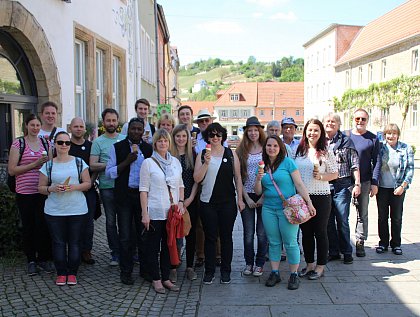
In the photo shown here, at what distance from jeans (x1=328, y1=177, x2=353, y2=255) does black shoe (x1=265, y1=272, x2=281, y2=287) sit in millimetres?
1178

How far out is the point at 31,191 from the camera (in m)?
5.33

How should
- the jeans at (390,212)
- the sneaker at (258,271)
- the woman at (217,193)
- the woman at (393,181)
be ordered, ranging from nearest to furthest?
the woman at (217,193), the sneaker at (258,271), the woman at (393,181), the jeans at (390,212)

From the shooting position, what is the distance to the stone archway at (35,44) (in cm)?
703

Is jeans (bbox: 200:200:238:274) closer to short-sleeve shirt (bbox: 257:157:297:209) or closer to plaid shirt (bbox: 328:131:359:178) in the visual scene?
short-sleeve shirt (bbox: 257:157:297:209)

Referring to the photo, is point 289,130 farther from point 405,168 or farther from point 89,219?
point 89,219

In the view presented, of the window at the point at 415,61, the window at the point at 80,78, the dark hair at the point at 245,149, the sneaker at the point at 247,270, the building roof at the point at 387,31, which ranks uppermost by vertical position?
the building roof at the point at 387,31

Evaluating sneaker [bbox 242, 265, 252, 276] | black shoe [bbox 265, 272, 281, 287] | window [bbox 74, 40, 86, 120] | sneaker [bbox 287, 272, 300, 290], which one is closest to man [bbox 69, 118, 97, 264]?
sneaker [bbox 242, 265, 252, 276]

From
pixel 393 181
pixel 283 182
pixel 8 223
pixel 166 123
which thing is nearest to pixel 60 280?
pixel 8 223

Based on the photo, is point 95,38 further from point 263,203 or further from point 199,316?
point 199,316

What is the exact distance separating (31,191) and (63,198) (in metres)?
0.50

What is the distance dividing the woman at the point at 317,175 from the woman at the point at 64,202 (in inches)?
98.2

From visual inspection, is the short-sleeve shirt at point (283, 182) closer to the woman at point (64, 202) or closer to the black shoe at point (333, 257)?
the black shoe at point (333, 257)

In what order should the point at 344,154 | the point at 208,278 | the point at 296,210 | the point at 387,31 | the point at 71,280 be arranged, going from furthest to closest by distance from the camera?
the point at 387,31
the point at 344,154
the point at 208,278
the point at 71,280
the point at 296,210

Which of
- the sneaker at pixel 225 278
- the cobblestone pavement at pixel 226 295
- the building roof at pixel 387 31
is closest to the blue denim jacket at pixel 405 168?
the cobblestone pavement at pixel 226 295
